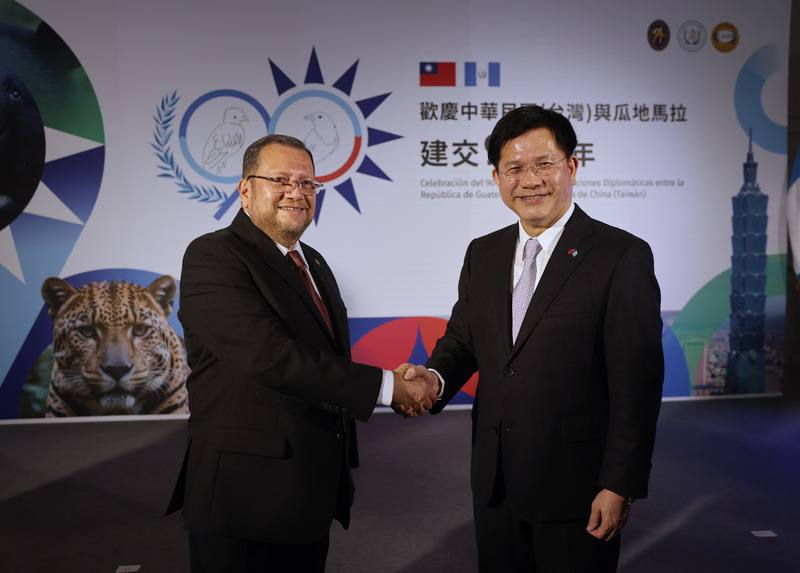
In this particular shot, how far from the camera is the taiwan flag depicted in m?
4.96

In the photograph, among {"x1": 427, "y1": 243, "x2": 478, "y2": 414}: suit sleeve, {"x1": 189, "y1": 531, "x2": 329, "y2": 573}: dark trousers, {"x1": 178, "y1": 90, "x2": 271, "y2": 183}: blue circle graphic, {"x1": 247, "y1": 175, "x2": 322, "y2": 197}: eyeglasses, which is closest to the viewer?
{"x1": 189, "y1": 531, "x2": 329, "y2": 573}: dark trousers

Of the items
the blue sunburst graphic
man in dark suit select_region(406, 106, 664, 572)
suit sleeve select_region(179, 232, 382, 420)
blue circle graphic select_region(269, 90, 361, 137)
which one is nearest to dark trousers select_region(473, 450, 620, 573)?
man in dark suit select_region(406, 106, 664, 572)

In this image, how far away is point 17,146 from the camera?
475cm

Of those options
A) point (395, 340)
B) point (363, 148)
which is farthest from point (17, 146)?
point (395, 340)

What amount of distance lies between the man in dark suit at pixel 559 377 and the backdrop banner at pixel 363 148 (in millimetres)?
3374

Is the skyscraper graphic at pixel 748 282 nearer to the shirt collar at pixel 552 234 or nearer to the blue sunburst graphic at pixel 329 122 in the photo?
the blue sunburst graphic at pixel 329 122

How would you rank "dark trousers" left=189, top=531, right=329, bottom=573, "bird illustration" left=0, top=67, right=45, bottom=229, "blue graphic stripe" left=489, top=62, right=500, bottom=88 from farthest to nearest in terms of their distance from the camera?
"blue graphic stripe" left=489, top=62, right=500, bottom=88, "bird illustration" left=0, top=67, right=45, bottom=229, "dark trousers" left=189, top=531, right=329, bottom=573

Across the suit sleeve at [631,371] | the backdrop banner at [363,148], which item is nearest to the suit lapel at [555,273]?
the suit sleeve at [631,371]

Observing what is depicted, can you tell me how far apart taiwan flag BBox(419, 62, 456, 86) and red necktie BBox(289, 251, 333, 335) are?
352 centimetres

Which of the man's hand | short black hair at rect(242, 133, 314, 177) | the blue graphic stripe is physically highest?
the blue graphic stripe

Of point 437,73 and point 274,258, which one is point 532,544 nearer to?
point 274,258

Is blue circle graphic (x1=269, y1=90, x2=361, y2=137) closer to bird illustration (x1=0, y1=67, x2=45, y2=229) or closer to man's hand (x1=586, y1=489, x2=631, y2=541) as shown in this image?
bird illustration (x1=0, y1=67, x2=45, y2=229)

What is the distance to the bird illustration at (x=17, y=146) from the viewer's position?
15.5ft

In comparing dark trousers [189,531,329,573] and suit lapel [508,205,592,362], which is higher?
suit lapel [508,205,592,362]
